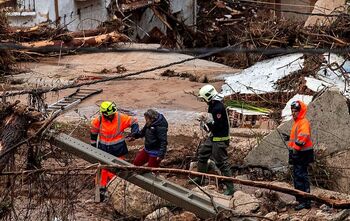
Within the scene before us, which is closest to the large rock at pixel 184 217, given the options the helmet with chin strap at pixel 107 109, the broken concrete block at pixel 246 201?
the broken concrete block at pixel 246 201

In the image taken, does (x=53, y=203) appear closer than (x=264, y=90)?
Yes

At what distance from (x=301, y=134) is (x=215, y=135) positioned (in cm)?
123

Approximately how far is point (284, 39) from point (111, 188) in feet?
22.5

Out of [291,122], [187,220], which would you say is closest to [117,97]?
[291,122]

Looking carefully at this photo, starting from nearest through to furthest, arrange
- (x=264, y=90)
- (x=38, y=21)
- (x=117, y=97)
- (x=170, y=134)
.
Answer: (x=170, y=134), (x=264, y=90), (x=117, y=97), (x=38, y=21)

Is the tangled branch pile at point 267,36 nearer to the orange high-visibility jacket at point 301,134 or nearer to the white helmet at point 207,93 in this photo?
the white helmet at point 207,93

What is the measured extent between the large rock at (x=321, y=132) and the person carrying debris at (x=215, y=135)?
108 centimetres

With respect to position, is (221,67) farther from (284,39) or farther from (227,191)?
(227,191)

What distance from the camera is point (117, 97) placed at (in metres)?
14.3

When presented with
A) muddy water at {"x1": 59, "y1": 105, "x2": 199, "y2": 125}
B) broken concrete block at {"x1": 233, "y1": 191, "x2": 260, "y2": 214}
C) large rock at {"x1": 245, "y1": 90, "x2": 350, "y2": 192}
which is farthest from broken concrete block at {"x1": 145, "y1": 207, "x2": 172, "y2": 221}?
muddy water at {"x1": 59, "y1": 105, "x2": 199, "y2": 125}

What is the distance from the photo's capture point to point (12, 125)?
657 cm

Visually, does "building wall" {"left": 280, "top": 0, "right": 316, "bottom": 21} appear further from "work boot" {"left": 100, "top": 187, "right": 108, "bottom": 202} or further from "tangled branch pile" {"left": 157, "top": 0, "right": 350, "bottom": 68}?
"work boot" {"left": 100, "top": 187, "right": 108, "bottom": 202}

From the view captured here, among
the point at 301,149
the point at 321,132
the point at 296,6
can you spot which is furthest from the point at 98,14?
the point at 301,149

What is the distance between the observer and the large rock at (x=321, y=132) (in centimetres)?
1023
